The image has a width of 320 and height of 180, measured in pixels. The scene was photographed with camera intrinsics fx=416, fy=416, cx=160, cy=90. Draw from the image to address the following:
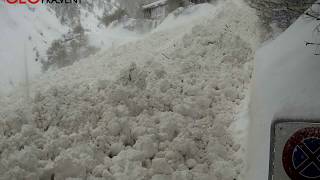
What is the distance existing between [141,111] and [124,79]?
0.95 meters

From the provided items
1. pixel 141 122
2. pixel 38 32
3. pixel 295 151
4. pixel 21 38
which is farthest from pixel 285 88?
pixel 38 32

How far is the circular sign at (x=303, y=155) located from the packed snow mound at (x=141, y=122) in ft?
8.23

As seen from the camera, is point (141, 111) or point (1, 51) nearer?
point (141, 111)

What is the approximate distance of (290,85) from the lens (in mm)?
4391

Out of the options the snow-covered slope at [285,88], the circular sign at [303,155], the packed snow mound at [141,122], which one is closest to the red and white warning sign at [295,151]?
the circular sign at [303,155]

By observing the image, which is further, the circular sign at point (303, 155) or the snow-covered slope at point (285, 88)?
the snow-covered slope at point (285, 88)

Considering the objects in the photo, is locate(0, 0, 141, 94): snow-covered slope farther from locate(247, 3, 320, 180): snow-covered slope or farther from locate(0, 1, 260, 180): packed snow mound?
locate(247, 3, 320, 180): snow-covered slope

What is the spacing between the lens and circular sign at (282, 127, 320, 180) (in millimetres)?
2812

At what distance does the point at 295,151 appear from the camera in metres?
2.87

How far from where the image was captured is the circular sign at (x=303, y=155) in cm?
281

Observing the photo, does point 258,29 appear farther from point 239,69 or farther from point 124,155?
point 124,155

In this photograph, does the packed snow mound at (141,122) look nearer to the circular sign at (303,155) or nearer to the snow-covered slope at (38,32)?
the circular sign at (303,155)

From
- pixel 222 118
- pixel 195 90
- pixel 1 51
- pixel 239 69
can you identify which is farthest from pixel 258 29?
pixel 1 51

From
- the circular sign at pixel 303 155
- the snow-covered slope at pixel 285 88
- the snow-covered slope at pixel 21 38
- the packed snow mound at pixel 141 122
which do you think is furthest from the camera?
the snow-covered slope at pixel 21 38
